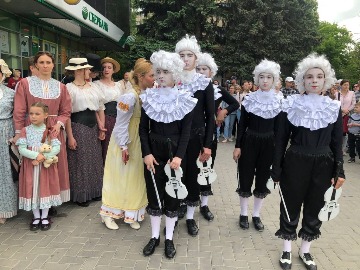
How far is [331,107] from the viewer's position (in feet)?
10.0

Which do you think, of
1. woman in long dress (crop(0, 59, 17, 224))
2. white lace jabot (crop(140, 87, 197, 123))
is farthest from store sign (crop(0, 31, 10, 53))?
white lace jabot (crop(140, 87, 197, 123))

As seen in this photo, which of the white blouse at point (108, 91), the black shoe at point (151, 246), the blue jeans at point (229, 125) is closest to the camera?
the black shoe at point (151, 246)

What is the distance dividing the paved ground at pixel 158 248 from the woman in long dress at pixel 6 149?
0.83ft

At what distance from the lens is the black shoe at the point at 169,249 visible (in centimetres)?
338

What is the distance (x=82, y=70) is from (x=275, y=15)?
17.4m

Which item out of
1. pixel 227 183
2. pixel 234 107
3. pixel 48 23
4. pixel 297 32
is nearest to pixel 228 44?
pixel 297 32

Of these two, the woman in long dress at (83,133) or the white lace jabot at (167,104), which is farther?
the woman in long dress at (83,133)

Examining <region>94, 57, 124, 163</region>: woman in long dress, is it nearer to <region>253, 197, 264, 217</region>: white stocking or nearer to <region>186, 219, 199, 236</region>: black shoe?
<region>186, 219, 199, 236</region>: black shoe

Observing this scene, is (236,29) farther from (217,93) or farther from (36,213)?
(36,213)

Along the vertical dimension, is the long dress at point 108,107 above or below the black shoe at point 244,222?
above

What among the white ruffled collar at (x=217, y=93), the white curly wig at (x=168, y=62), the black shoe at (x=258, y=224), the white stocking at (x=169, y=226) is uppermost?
the white curly wig at (x=168, y=62)

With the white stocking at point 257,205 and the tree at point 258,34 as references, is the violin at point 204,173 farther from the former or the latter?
the tree at point 258,34

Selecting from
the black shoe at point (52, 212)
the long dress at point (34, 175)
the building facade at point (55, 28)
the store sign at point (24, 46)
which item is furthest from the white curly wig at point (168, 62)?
the store sign at point (24, 46)

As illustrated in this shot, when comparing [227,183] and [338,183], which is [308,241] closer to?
[338,183]
